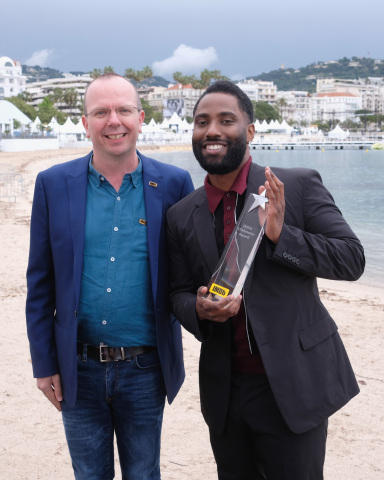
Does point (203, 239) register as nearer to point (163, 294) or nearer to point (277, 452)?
point (163, 294)

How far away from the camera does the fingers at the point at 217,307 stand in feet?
6.33

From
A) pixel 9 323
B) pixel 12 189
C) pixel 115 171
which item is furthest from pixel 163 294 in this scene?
pixel 12 189

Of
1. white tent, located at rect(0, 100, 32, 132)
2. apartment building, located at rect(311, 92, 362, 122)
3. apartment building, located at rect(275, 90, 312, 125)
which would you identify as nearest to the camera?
white tent, located at rect(0, 100, 32, 132)

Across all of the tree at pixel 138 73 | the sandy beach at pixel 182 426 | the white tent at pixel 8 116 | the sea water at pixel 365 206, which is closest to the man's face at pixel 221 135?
the sea water at pixel 365 206

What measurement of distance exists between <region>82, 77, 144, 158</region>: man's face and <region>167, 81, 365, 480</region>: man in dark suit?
1.03 ft

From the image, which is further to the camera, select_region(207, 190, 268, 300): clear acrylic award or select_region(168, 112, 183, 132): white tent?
select_region(168, 112, 183, 132): white tent

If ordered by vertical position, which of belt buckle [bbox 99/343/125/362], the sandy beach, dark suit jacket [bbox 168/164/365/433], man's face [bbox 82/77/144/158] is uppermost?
man's face [bbox 82/77/144/158]

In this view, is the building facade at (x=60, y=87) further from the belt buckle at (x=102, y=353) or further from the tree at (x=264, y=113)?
the belt buckle at (x=102, y=353)

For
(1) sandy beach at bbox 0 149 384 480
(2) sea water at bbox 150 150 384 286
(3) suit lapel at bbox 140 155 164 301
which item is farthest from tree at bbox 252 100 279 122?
(3) suit lapel at bbox 140 155 164 301

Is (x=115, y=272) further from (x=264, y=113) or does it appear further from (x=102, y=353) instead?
(x=264, y=113)

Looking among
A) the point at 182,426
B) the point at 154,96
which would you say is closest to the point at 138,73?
the point at 154,96

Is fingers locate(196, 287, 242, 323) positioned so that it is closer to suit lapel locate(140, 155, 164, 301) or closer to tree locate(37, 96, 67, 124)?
suit lapel locate(140, 155, 164, 301)

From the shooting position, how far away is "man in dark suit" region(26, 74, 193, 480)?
236 centimetres

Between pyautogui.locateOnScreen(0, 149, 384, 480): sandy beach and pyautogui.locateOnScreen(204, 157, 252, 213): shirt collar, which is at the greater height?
pyautogui.locateOnScreen(204, 157, 252, 213): shirt collar
